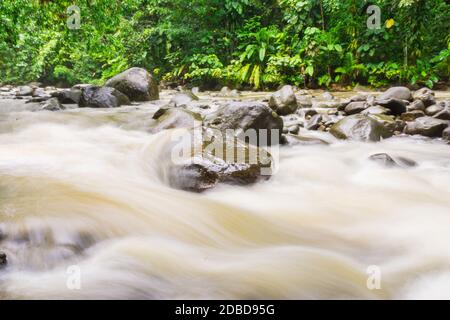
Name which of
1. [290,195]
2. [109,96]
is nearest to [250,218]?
[290,195]

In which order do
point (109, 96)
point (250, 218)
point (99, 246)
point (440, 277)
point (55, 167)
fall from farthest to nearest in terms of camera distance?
point (109, 96) → point (55, 167) → point (250, 218) → point (99, 246) → point (440, 277)

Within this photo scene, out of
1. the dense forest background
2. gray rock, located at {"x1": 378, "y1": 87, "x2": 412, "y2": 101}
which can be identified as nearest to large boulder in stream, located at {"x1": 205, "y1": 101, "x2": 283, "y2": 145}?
the dense forest background

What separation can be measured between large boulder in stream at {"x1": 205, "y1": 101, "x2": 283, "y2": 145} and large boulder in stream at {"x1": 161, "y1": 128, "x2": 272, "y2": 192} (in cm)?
114

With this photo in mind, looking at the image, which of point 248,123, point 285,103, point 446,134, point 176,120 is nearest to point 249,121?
point 248,123

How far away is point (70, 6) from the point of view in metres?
7.01

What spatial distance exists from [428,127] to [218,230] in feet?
15.2

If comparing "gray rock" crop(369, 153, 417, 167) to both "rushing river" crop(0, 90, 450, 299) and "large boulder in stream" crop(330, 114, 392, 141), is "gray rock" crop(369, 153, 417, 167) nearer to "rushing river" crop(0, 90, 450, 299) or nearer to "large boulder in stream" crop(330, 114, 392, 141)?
"rushing river" crop(0, 90, 450, 299)

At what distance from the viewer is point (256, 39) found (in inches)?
589

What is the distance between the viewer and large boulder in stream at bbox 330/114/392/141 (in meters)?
5.45

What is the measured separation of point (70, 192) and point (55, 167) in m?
0.97

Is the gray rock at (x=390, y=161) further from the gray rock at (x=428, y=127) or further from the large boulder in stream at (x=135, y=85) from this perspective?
the large boulder in stream at (x=135, y=85)

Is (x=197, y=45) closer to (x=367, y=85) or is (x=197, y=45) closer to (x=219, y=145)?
(x=367, y=85)

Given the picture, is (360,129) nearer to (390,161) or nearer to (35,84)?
(390,161)

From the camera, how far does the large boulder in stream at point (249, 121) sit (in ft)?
16.4
